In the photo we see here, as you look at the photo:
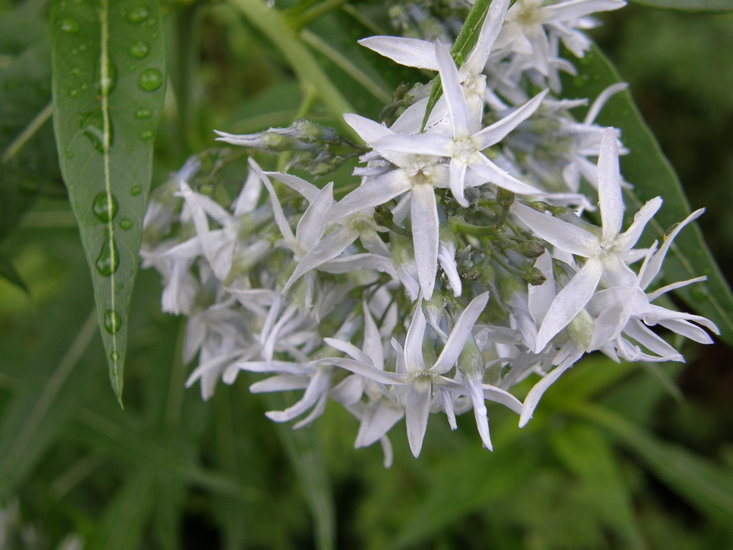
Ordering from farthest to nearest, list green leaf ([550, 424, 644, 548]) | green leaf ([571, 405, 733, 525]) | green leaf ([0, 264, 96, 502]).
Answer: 1. green leaf ([571, 405, 733, 525])
2. green leaf ([550, 424, 644, 548])
3. green leaf ([0, 264, 96, 502])

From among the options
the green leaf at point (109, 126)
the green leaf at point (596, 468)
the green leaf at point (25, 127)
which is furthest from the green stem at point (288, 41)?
the green leaf at point (596, 468)

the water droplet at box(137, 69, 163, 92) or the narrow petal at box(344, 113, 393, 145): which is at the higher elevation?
the narrow petal at box(344, 113, 393, 145)

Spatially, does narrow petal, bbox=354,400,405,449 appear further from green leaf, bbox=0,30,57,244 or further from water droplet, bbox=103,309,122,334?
green leaf, bbox=0,30,57,244

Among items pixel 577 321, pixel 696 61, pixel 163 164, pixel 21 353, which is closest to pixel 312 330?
pixel 577 321

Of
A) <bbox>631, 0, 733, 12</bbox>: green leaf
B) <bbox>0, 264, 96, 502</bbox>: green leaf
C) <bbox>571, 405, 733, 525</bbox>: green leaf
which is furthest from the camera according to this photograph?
<bbox>571, 405, 733, 525</bbox>: green leaf

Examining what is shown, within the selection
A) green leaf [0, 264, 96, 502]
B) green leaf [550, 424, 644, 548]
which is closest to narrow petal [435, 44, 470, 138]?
green leaf [0, 264, 96, 502]

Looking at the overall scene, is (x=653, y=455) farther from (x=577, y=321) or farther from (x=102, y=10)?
(x=102, y=10)
